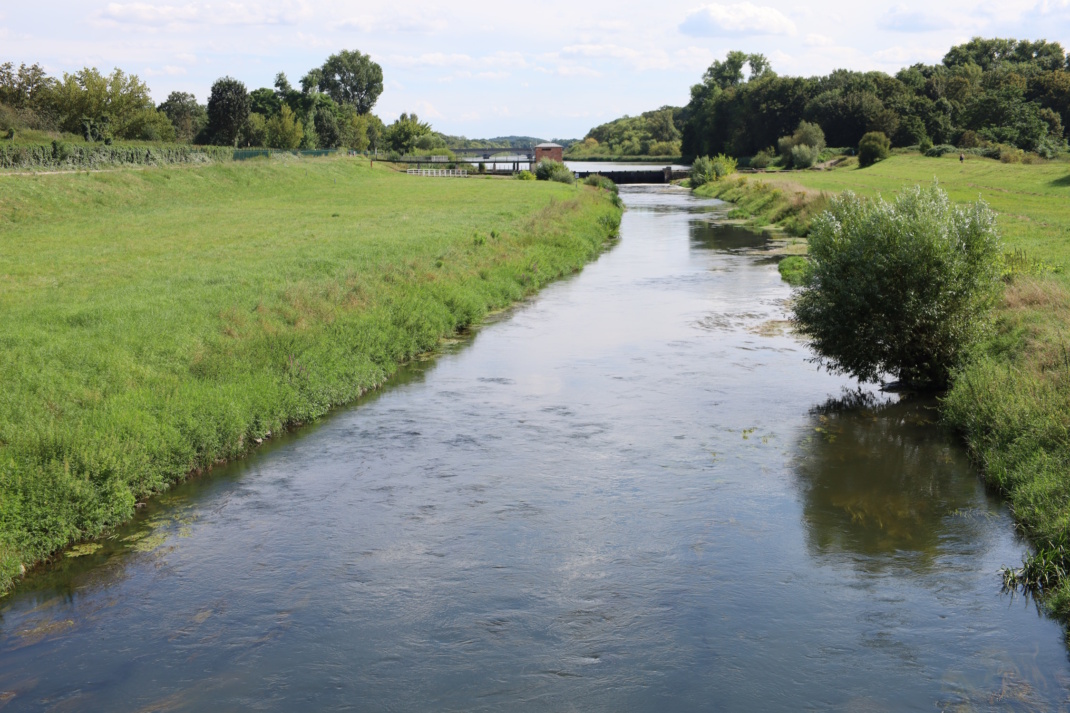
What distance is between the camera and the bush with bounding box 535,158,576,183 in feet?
315

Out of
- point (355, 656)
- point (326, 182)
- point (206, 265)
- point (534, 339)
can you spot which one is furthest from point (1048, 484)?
point (326, 182)

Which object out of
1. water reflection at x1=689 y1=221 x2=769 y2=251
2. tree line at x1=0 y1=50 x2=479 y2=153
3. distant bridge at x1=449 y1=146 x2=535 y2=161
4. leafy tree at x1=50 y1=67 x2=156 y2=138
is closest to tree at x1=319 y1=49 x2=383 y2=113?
tree line at x1=0 y1=50 x2=479 y2=153

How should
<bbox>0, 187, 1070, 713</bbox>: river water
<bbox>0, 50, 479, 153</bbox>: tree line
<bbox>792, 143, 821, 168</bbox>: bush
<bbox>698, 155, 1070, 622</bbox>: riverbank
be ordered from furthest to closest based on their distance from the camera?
<bbox>792, 143, 821, 168</bbox>: bush < <bbox>0, 50, 479, 153</bbox>: tree line < <bbox>698, 155, 1070, 622</bbox>: riverbank < <bbox>0, 187, 1070, 713</bbox>: river water

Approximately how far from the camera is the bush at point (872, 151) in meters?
98.8

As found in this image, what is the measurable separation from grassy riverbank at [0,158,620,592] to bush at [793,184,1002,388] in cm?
1040

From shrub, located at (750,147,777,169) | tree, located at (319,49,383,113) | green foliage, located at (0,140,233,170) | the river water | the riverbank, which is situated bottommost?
the river water

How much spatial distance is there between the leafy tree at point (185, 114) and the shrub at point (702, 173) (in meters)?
61.7

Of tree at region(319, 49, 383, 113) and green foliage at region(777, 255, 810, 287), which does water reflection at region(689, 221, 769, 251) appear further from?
tree at region(319, 49, 383, 113)

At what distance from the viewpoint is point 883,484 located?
15.3m

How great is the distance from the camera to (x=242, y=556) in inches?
494

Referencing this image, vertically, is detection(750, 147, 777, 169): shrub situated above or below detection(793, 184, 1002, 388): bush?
above

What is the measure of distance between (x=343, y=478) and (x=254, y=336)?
585 cm

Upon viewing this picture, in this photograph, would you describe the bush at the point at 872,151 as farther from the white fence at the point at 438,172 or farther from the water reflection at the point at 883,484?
the water reflection at the point at 883,484

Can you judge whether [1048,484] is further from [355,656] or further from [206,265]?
[206,265]
